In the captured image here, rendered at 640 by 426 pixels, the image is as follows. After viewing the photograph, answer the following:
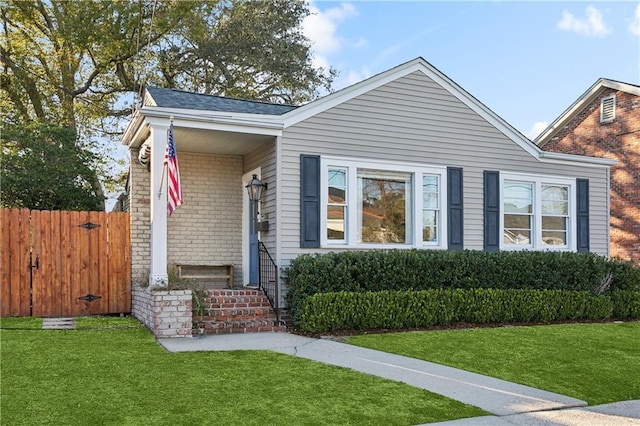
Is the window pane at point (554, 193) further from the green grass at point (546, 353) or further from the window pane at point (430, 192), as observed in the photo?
the green grass at point (546, 353)

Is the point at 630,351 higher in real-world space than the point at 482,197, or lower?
lower

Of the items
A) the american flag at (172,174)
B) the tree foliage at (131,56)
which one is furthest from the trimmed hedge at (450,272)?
the tree foliage at (131,56)

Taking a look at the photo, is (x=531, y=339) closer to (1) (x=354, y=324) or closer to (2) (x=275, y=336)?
(1) (x=354, y=324)

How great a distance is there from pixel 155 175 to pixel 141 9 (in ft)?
42.2

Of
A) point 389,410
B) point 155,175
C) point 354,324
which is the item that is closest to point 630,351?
point 354,324

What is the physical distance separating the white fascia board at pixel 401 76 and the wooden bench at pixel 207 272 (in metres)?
3.34

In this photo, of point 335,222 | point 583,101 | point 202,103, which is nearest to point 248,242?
point 335,222

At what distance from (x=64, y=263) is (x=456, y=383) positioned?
7501mm

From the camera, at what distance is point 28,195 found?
14047mm

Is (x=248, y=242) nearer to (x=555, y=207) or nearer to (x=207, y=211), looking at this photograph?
(x=207, y=211)

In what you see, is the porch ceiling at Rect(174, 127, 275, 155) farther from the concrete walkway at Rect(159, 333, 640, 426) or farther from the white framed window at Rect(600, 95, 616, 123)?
the white framed window at Rect(600, 95, 616, 123)

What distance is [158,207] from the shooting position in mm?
9266

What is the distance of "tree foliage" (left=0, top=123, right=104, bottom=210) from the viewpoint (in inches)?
548

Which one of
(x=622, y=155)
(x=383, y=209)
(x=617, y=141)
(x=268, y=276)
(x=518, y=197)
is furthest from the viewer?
(x=617, y=141)
